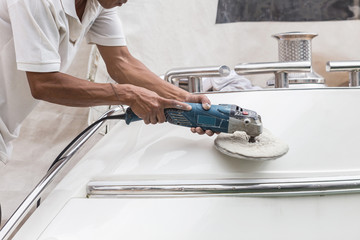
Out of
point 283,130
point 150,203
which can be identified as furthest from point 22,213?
point 283,130

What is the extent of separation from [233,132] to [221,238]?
0.27m

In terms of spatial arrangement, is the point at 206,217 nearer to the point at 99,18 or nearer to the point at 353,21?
the point at 99,18

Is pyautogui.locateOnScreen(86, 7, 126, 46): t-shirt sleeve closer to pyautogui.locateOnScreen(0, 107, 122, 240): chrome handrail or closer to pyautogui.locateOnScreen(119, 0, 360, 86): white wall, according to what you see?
pyautogui.locateOnScreen(0, 107, 122, 240): chrome handrail

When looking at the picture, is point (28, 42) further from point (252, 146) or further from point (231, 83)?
point (231, 83)

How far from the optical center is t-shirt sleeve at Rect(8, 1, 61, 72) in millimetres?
887

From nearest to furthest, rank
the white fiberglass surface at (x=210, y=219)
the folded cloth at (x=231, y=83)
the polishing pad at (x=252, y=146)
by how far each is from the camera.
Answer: the white fiberglass surface at (x=210, y=219) < the polishing pad at (x=252, y=146) < the folded cloth at (x=231, y=83)

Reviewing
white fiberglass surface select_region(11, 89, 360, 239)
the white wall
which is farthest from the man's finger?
the white wall

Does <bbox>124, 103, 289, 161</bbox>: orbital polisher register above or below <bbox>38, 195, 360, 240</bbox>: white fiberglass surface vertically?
above

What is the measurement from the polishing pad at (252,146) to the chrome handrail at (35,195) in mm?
332

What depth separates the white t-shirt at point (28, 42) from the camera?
89cm

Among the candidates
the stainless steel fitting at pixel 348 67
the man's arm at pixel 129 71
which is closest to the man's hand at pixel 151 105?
the man's arm at pixel 129 71

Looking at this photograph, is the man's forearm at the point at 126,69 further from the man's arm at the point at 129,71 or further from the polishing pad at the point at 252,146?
the polishing pad at the point at 252,146

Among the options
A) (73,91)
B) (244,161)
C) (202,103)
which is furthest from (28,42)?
(244,161)

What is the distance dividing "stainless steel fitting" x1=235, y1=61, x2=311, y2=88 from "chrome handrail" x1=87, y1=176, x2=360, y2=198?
1.34ft
